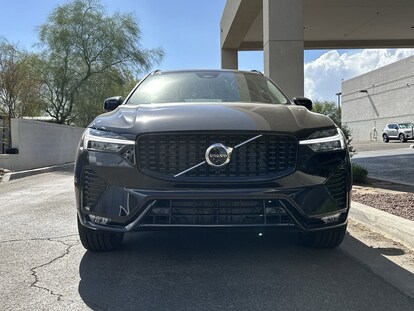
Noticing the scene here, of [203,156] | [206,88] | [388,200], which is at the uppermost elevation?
[206,88]

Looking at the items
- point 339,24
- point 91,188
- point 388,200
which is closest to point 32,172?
point 388,200

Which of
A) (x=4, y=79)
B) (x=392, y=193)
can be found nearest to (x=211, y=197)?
(x=392, y=193)

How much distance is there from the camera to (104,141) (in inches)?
149

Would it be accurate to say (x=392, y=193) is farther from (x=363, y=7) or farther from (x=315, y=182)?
(x=363, y=7)

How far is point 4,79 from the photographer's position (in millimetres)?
22016

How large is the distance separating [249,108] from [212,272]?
1.48 meters

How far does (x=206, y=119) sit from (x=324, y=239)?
1633mm

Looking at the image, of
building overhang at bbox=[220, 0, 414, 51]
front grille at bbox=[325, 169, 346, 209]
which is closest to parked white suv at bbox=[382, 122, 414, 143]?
building overhang at bbox=[220, 0, 414, 51]

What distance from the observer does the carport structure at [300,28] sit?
10.8 m

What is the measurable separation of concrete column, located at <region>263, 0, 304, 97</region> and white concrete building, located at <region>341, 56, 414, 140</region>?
34.4m

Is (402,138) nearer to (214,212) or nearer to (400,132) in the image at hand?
(400,132)

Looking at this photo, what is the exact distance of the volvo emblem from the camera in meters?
3.67

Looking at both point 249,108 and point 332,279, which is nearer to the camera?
point 332,279

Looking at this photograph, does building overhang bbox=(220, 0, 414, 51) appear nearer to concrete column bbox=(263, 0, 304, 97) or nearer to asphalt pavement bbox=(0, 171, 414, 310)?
concrete column bbox=(263, 0, 304, 97)
